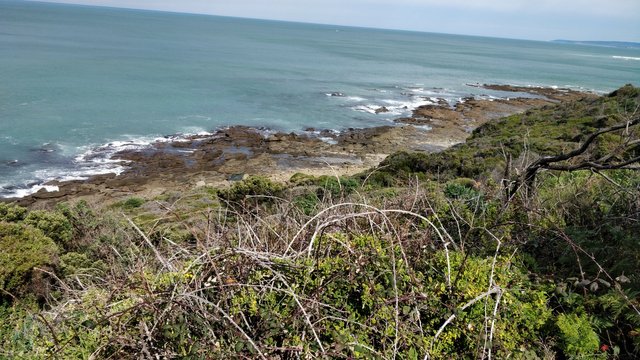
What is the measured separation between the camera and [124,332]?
304 centimetres

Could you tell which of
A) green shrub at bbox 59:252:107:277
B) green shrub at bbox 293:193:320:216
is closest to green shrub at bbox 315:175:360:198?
green shrub at bbox 293:193:320:216

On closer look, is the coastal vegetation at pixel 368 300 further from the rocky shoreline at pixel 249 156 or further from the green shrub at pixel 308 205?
the rocky shoreline at pixel 249 156

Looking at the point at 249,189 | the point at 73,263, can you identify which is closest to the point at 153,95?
the point at 249,189

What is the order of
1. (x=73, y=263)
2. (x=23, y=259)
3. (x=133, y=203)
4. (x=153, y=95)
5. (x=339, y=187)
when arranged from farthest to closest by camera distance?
(x=153, y=95) → (x=133, y=203) → (x=73, y=263) → (x=23, y=259) → (x=339, y=187)

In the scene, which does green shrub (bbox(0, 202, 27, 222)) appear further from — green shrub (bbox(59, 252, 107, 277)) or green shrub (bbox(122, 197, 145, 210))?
green shrub (bbox(122, 197, 145, 210))

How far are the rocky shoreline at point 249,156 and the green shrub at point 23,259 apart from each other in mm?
11255

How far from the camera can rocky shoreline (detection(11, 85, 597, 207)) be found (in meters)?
21.8

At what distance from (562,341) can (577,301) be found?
0.40m

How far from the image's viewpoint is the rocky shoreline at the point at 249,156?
858 inches

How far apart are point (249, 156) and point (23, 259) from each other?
1973 centimetres

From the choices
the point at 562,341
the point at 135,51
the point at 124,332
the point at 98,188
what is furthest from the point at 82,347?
the point at 135,51

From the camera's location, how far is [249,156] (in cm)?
2742

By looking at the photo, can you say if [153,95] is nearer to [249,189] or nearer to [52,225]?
[249,189]

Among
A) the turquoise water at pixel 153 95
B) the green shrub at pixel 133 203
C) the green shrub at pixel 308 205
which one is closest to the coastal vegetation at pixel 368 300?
the green shrub at pixel 308 205
